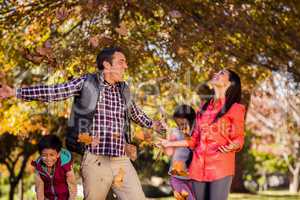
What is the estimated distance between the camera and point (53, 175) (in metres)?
6.25

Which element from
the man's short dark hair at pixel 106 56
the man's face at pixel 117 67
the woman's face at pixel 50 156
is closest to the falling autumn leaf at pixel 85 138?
the woman's face at pixel 50 156

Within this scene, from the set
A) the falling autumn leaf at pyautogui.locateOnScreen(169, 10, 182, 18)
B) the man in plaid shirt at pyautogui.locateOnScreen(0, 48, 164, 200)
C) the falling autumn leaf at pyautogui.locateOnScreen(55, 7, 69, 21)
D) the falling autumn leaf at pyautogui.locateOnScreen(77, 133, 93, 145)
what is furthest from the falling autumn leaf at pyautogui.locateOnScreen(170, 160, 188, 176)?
the falling autumn leaf at pyautogui.locateOnScreen(169, 10, 182, 18)

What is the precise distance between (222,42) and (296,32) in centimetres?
171

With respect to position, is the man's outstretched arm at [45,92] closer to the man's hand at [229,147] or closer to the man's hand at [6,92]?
the man's hand at [6,92]

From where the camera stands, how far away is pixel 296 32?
39.6 ft

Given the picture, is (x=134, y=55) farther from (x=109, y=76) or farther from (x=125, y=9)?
(x=109, y=76)

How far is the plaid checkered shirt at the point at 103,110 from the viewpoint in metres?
5.83

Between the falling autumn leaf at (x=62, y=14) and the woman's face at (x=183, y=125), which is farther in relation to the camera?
the falling autumn leaf at (x=62, y=14)

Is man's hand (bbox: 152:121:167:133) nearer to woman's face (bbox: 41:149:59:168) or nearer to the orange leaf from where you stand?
the orange leaf

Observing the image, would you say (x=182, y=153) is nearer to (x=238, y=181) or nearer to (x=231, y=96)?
(x=231, y=96)

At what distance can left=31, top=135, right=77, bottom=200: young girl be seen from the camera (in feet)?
20.5

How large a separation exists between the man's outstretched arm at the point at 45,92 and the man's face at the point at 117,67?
303 millimetres

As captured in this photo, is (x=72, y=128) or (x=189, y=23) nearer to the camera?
(x=72, y=128)

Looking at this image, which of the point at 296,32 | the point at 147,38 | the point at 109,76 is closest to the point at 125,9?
the point at 147,38
